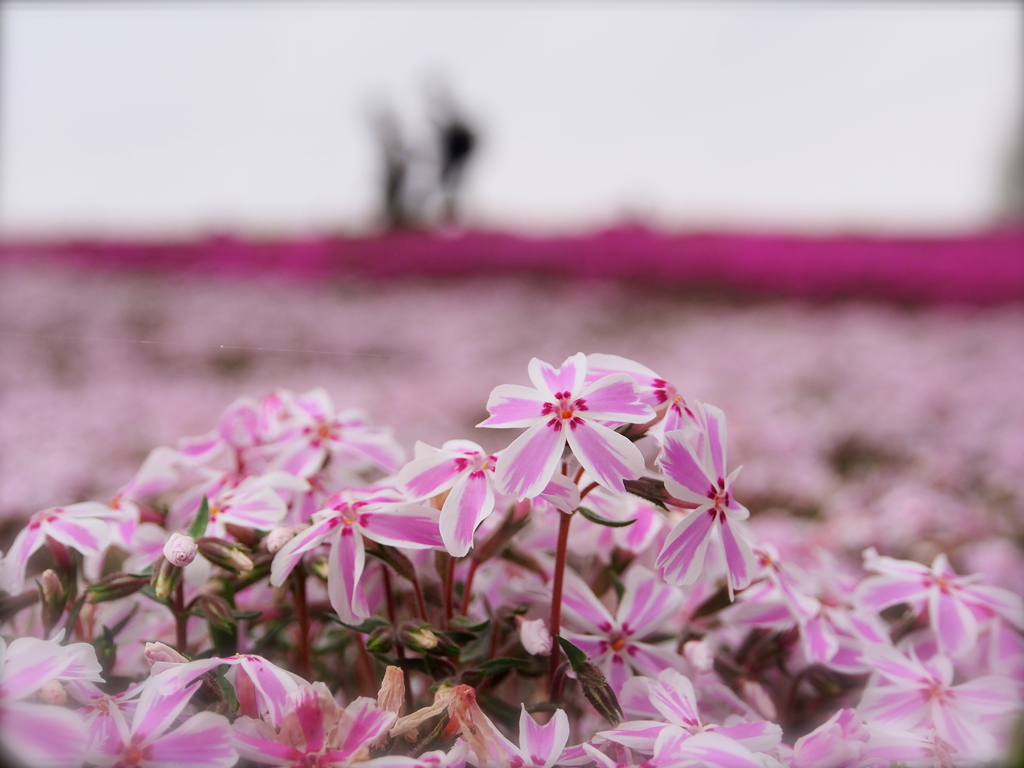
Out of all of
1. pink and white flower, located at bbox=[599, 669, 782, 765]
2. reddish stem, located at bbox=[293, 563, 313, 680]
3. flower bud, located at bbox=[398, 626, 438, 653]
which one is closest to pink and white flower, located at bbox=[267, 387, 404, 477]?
reddish stem, located at bbox=[293, 563, 313, 680]

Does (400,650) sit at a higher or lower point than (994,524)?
higher

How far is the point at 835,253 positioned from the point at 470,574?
7381 millimetres

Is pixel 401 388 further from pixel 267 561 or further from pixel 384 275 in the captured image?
pixel 384 275

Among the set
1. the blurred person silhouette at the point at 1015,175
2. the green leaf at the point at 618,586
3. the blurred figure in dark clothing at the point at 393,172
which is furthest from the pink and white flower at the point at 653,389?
the blurred person silhouette at the point at 1015,175

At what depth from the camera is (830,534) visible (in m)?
1.48

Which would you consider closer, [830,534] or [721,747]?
[721,747]

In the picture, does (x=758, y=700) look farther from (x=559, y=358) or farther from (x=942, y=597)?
(x=559, y=358)

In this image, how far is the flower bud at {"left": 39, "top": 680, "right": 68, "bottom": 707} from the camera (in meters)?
0.49

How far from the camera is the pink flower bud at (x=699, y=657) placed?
2.15 feet

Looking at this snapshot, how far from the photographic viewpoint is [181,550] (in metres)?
0.58

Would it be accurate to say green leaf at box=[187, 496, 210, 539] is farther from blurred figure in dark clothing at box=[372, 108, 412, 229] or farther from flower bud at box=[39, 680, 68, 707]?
blurred figure in dark clothing at box=[372, 108, 412, 229]

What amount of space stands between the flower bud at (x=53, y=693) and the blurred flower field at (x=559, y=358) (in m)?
0.34

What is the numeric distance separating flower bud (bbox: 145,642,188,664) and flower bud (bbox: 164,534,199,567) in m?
0.06

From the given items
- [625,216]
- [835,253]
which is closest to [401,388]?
[835,253]
